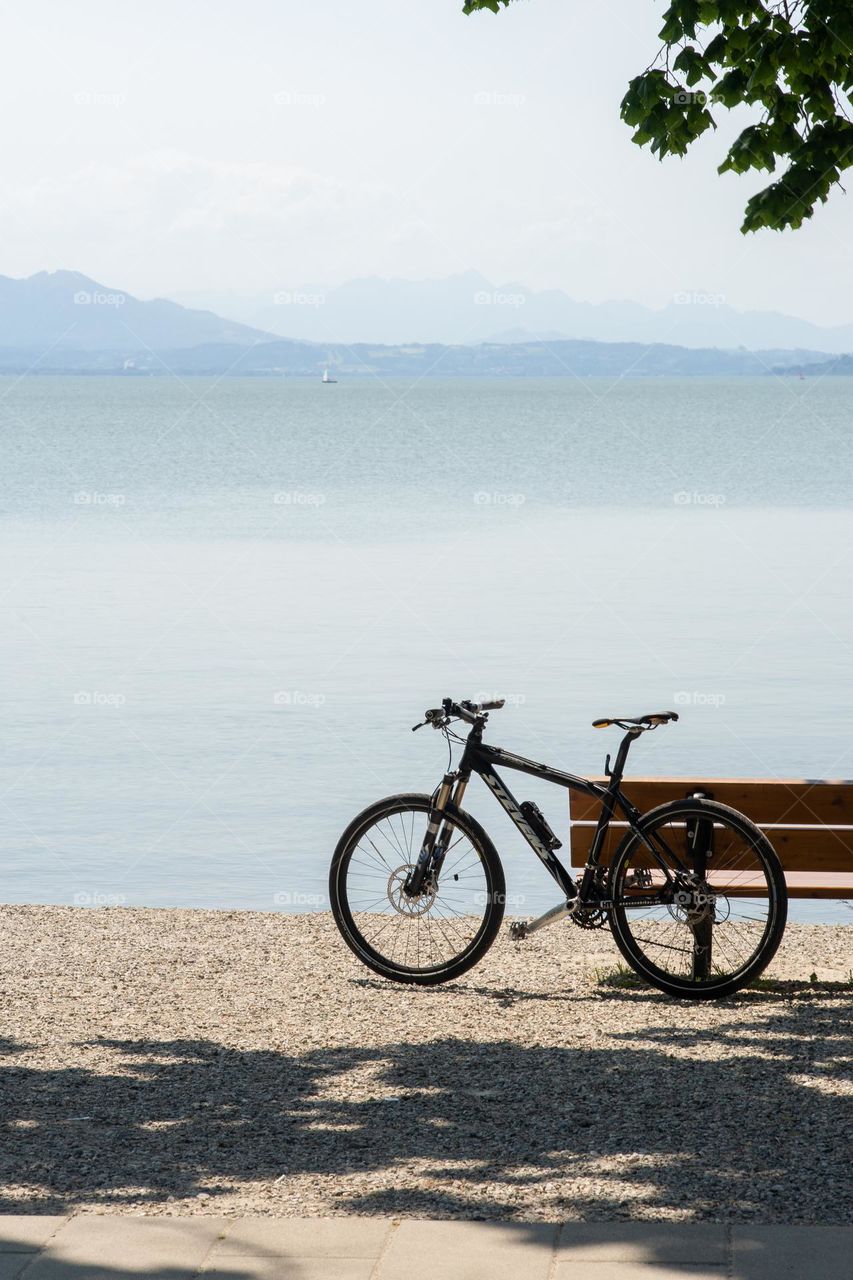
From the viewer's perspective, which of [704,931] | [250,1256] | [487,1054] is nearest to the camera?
[250,1256]

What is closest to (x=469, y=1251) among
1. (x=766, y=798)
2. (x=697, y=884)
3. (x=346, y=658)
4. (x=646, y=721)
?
(x=697, y=884)

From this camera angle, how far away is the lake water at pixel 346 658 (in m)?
10.6

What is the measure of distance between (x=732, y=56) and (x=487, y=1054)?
5071 mm

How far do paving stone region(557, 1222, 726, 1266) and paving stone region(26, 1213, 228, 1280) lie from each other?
804mm

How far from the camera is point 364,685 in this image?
15359 millimetres

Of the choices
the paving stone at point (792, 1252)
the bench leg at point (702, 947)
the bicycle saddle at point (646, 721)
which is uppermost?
the bicycle saddle at point (646, 721)

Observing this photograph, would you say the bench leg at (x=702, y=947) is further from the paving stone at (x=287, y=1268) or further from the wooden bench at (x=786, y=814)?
the paving stone at (x=287, y=1268)

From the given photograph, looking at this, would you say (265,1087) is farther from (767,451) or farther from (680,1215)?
(767,451)

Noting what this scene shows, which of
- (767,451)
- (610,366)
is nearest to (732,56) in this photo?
(767,451)

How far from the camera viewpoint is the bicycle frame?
6.23m

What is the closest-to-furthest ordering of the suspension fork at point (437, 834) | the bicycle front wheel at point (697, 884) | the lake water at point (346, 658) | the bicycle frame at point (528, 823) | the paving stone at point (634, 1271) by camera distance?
1. the paving stone at point (634, 1271)
2. the bicycle front wheel at point (697, 884)
3. the bicycle frame at point (528, 823)
4. the suspension fork at point (437, 834)
5. the lake water at point (346, 658)

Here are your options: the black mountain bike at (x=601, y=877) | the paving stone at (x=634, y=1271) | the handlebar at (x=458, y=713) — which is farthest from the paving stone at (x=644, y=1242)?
the handlebar at (x=458, y=713)

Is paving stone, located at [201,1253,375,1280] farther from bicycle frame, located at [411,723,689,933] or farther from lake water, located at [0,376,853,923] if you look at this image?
lake water, located at [0,376,853,923]

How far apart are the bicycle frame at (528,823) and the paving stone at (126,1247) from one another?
2.75 m
